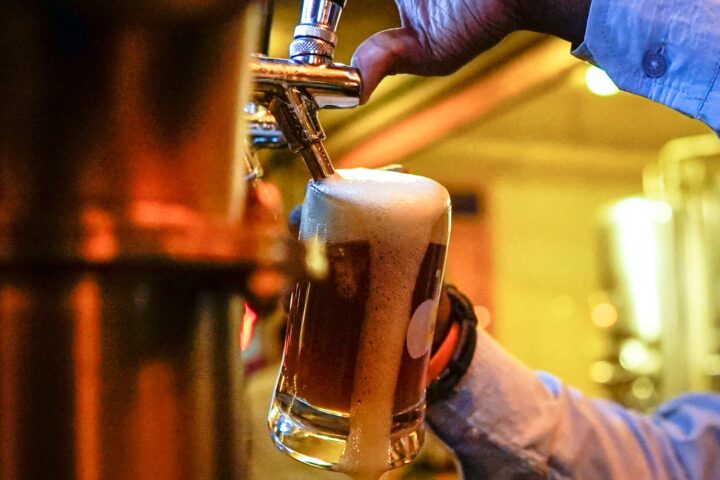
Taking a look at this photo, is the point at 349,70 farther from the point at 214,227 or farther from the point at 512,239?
the point at 512,239

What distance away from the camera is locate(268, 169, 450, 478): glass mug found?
48cm

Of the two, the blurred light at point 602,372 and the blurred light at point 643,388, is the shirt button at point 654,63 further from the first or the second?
the blurred light at point 602,372

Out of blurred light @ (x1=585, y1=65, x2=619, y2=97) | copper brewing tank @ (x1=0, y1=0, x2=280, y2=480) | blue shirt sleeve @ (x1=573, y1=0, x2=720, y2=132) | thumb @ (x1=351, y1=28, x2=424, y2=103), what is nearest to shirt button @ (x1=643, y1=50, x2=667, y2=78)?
blue shirt sleeve @ (x1=573, y1=0, x2=720, y2=132)

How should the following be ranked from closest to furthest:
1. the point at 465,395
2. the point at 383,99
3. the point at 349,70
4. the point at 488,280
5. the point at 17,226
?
the point at 17,226 → the point at 349,70 → the point at 465,395 → the point at 383,99 → the point at 488,280

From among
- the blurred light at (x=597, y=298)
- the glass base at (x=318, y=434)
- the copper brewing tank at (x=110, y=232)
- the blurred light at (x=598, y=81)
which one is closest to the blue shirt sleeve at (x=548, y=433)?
the glass base at (x=318, y=434)

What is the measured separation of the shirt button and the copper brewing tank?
20.6 inches

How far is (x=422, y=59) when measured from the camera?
0.65 m

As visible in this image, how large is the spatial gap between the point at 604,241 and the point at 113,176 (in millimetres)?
3993

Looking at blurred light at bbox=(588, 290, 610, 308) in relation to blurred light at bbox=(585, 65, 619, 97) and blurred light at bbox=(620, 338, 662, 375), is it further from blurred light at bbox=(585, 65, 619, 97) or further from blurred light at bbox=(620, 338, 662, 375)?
blurred light at bbox=(585, 65, 619, 97)

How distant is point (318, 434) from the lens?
483 millimetres

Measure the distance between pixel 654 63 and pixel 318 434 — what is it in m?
0.43

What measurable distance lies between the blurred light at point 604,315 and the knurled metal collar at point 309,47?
373 cm

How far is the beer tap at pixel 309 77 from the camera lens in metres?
0.38

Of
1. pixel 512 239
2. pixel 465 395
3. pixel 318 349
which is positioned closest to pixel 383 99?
pixel 465 395
